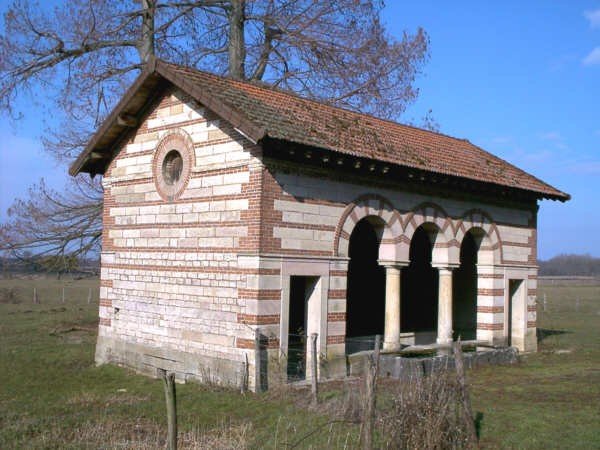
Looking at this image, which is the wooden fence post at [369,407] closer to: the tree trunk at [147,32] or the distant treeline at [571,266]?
the tree trunk at [147,32]

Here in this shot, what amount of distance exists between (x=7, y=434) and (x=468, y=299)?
1431cm

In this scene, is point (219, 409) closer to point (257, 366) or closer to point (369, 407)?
point (257, 366)

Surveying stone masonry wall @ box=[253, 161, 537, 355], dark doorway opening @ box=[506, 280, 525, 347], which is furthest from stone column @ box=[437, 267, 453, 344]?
dark doorway opening @ box=[506, 280, 525, 347]

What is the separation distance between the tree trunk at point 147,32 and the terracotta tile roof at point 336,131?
27.9ft

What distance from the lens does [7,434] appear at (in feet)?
28.6

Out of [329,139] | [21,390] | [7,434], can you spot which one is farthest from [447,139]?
[7,434]

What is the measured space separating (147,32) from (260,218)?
12731mm

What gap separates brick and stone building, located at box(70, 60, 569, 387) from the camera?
12422mm

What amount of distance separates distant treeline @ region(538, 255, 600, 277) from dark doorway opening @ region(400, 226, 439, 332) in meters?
126

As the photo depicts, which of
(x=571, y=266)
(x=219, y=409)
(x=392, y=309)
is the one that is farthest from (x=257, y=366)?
(x=571, y=266)

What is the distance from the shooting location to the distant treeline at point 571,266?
14050cm

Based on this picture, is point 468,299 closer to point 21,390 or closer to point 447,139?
point 447,139

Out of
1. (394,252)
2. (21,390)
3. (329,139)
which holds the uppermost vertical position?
(329,139)

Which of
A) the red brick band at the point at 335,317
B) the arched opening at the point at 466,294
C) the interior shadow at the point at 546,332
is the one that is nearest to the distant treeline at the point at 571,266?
the interior shadow at the point at 546,332
